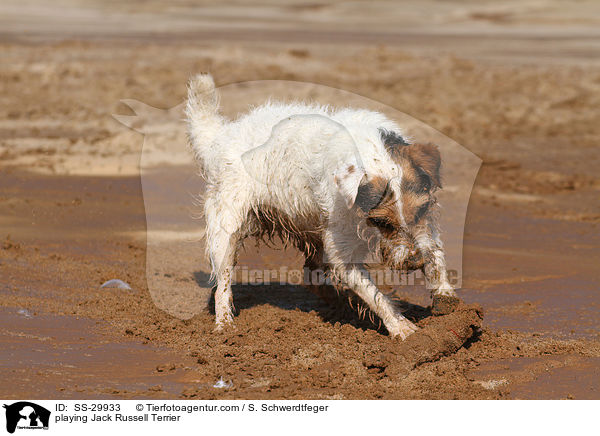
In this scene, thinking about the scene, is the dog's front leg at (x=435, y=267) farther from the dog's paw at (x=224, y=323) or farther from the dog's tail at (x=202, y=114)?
the dog's tail at (x=202, y=114)

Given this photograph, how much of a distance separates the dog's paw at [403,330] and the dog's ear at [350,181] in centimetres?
114

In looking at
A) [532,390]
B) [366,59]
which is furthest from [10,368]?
[366,59]

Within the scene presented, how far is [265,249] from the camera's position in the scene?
34.0ft

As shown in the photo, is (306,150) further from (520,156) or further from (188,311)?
(520,156)

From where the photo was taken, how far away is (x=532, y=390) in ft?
19.8

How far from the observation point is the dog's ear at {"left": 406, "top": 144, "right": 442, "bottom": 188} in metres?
6.17

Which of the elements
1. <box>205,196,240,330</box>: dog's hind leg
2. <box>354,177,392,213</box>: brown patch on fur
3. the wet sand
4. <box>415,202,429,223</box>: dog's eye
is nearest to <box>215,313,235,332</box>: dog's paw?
<box>205,196,240,330</box>: dog's hind leg

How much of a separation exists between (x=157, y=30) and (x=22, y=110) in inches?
660

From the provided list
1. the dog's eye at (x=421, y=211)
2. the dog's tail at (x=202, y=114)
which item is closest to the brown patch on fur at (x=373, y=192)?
the dog's eye at (x=421, y=211)

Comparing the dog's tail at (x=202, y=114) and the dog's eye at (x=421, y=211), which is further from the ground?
the dog's tail at (x=202, y=114)

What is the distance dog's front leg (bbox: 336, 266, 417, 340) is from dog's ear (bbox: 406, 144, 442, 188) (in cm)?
96

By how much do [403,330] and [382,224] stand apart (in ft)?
3.26
